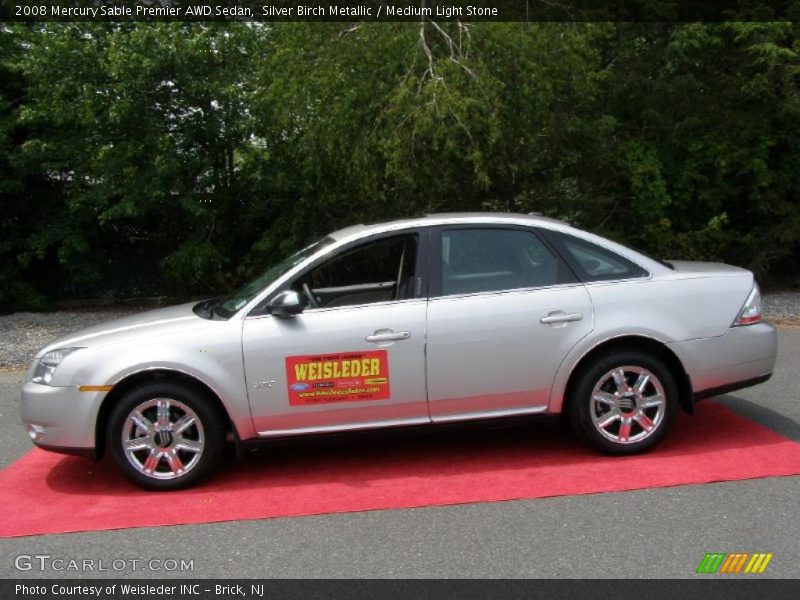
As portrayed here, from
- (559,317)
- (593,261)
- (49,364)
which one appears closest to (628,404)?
(559,317)

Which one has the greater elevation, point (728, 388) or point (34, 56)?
point (34, 56)

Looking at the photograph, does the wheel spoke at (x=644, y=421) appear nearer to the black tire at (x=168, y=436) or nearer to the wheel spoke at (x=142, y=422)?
the black tire at (x=168, y=436)

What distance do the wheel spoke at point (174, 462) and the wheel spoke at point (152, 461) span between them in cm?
7

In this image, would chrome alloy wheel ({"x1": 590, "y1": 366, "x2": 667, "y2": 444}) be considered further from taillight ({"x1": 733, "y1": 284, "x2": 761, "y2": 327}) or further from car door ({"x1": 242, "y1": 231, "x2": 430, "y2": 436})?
car door ({"x1": 242, "y1": 231, "x2": 430, "y2": 436})

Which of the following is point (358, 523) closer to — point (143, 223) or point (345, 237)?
point (345, 237)

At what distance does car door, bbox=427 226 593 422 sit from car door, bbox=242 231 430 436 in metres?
0.15

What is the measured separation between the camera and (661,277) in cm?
578

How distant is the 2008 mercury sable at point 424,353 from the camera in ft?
17.6

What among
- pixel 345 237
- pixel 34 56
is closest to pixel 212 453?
pixel 345 237

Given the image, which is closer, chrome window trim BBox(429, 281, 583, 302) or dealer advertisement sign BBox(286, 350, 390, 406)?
dealer advertisement sign BBox(286, 350, 390, 406)

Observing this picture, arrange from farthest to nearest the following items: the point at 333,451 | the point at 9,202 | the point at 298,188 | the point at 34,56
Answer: the point at 9,202 < the point at 298,188 < the point at 34,56 < the point at 333,451

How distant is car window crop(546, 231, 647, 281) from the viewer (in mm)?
5754

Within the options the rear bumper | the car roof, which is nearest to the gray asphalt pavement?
the rear bumper

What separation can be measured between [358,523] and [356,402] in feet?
2.81
